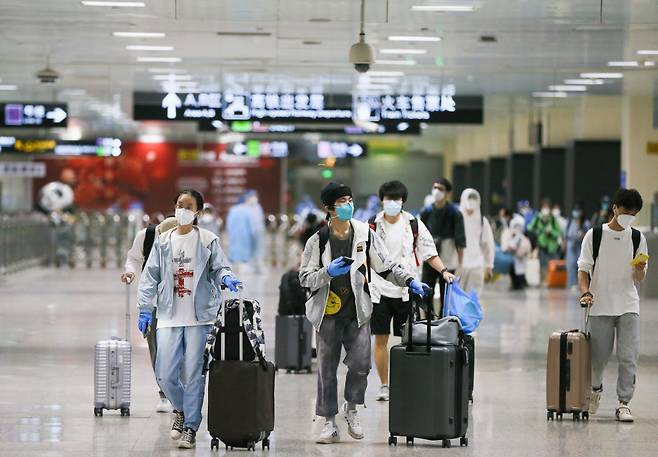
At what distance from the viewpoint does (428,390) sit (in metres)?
8.66

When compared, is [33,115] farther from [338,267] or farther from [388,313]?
[338,267]

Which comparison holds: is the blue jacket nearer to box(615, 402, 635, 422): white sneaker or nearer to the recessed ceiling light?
box(615, 402, 635, 422): white sneaker

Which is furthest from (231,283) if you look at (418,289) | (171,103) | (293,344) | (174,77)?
(174,77)

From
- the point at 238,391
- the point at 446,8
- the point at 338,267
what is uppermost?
the point at 446,8

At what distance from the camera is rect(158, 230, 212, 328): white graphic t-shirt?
8.83m

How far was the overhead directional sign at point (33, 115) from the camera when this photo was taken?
21312mm

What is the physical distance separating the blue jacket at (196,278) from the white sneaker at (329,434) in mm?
1008

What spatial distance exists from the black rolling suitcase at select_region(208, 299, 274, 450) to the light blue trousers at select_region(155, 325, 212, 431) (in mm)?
210

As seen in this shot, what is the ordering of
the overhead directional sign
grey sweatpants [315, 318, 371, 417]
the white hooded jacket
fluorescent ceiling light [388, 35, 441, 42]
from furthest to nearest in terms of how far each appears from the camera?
the overhead directional sign, fluorescent ceiling light [388, 35, 441, 42], the white hooded jacket, grey sweatpants [315, 318, 371, 417]

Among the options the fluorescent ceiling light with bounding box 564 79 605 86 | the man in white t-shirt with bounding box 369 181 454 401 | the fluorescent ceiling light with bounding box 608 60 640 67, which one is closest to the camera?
the man in white t-shirt with bounding box 369 181 454 401

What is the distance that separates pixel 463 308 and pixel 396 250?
55.4 inches

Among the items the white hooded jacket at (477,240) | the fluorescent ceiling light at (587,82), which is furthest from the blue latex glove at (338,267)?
the fluorescent ceiling light at (587,82)

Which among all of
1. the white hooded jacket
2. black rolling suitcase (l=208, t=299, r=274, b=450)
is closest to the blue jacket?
black rolling suitcase (l=208, t=299, r=274, b=450)

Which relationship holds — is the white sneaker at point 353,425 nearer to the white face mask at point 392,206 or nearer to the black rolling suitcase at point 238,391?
the black rolling suitcase at point 238,391
